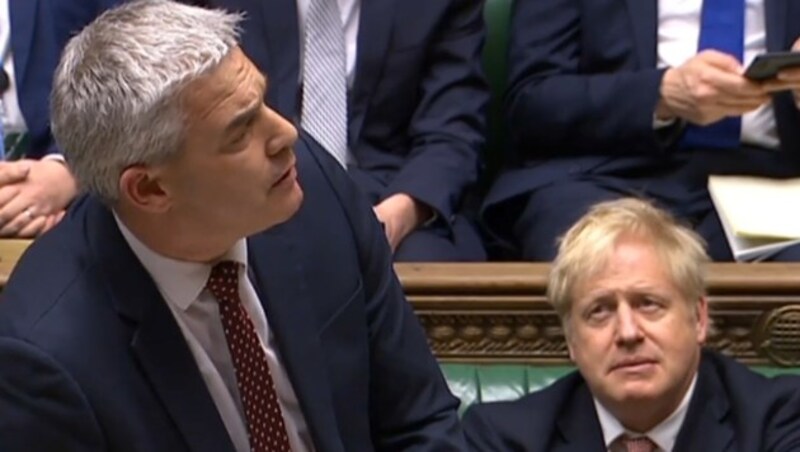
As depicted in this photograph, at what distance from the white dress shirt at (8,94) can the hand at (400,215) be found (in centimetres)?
57

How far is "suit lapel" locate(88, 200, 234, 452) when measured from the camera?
129 cm

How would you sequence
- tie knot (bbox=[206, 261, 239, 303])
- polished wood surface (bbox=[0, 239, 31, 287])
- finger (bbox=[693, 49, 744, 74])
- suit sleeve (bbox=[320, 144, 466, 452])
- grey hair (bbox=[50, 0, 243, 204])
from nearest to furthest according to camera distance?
grey hair (bbox=[50, 0, 243, 204]) → tie knot (bbox=[206, 261, 239, 303]) → suit sleeve (bbox=[320, 144, 466, 452]) → polished wood surface (bbox=[0, 239, 31, 287]) → finger (bbox=[693, 49, 744, 74])

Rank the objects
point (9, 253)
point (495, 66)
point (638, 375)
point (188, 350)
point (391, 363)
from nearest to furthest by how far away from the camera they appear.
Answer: point (188, 350) → point (391, 363) → point (638, 375) → point (9, 253) → point (495, 66)

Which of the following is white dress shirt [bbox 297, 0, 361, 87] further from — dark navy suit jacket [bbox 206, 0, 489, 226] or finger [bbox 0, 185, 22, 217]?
finger [bbox 0, 185, 22, 217]

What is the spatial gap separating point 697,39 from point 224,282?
46.0 inches

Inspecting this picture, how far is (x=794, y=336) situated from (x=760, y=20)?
1.74 ft

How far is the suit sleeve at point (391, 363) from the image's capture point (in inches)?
57.3

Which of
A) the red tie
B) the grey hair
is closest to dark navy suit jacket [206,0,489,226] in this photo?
the red tie

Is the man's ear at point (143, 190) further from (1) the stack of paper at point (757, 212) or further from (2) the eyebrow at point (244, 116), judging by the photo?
(1) the stack of paper at point (757, 212)

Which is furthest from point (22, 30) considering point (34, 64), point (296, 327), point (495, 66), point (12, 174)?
point (296, 327)

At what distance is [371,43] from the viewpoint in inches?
89.7

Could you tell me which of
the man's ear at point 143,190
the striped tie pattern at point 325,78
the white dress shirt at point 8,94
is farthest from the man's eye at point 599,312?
the white dress shirt at point 8,94

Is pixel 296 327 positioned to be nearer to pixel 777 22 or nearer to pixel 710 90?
pixel 710 90

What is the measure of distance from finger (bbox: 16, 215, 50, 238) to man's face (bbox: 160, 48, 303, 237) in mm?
857
